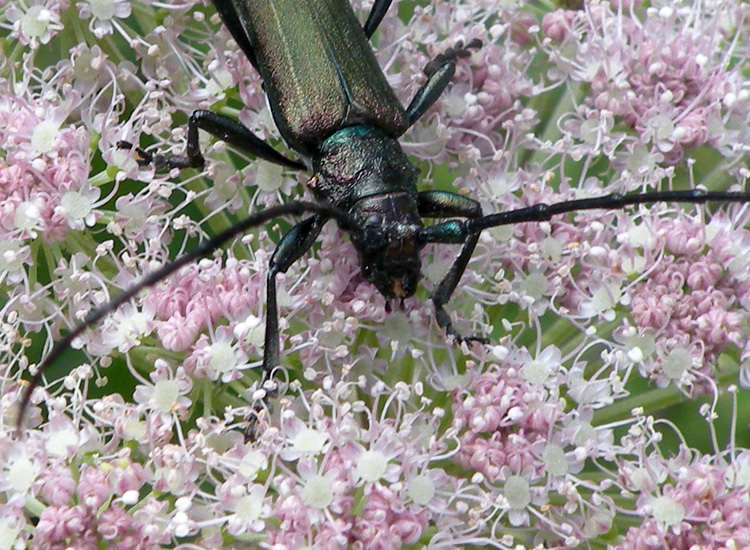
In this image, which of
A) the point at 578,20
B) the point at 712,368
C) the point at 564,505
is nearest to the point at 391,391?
the point at 564,505

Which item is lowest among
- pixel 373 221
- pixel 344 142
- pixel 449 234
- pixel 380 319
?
pixel 380 319

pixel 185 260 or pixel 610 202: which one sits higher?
pixel 185 260

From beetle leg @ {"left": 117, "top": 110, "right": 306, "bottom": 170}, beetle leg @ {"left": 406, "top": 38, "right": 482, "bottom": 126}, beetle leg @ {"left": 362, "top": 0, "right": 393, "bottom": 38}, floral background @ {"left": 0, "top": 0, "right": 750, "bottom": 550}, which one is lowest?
floral background @ {"left": 0, "top": 0, "right": 750, "bottom": 550}

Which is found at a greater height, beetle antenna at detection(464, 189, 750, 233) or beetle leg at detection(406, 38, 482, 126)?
beetle leg at detection(406, 38, 482, 126)

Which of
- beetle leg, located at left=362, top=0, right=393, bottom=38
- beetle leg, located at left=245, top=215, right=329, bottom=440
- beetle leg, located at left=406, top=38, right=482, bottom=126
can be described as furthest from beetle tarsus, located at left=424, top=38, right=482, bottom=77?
beetle leg, located at left=245, top=215, right=329, bottom=440

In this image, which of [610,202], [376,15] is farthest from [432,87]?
[610,202]

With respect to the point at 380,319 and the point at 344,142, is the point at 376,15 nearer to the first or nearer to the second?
the point at 344,142

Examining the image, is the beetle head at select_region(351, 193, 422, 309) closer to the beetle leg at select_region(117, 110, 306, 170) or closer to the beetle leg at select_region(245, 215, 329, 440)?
the beetle leg at select_region(245, 215, 329, 440)
